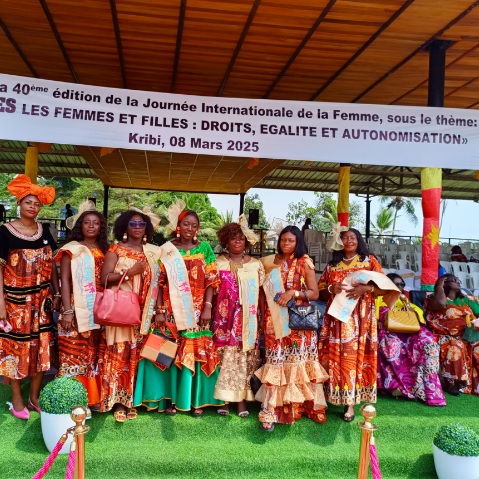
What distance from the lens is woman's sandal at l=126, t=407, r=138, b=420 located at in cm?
392

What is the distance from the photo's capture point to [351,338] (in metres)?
4.18

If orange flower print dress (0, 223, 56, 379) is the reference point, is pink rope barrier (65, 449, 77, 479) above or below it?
below

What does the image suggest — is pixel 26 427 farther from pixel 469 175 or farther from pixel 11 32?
pixel 469 175

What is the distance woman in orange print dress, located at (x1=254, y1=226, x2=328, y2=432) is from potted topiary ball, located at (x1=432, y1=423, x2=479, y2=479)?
3.12 feet

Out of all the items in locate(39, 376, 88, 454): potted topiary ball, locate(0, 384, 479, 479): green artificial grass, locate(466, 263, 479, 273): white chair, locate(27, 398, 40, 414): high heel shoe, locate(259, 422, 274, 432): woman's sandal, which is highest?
locate(466, 263, 479, 273): white chair

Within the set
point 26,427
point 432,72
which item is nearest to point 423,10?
point 432,72

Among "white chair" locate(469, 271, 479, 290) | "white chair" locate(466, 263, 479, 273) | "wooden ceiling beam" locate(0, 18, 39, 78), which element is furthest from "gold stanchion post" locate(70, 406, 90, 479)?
"white chair" locate(466, 263, 479, 273)

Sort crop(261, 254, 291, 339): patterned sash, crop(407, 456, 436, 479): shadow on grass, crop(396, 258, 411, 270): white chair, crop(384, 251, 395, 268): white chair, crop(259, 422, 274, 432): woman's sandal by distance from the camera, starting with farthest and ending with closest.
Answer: crop(384, 251, 395, 268): white chair < crop(396, 258, 411, 270): white chair < crop(261, 254, 291, 339): patterned sash < crop(259, 422, 274, 432): woman's sandal < crop(407, 456, 436, 479): shadow on grass

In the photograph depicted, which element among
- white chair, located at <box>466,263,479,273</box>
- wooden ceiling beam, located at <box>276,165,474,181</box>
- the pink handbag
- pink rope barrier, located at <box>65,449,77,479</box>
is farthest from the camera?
wooden ceiling beam, located at <box>276,165,474,181</box>

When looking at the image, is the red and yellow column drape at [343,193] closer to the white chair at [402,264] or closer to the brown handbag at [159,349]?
the white chair at [402,264]

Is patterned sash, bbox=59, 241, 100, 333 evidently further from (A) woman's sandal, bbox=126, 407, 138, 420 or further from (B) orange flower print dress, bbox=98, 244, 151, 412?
(A) woman's sandal, bbox=126, 407, 138, 420

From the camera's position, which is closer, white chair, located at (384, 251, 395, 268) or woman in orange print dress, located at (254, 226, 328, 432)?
woman in orange print dress, located at (254, 226, 328, 432)

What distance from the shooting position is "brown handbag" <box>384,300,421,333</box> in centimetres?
465

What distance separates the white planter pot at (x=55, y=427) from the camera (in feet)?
11.4
